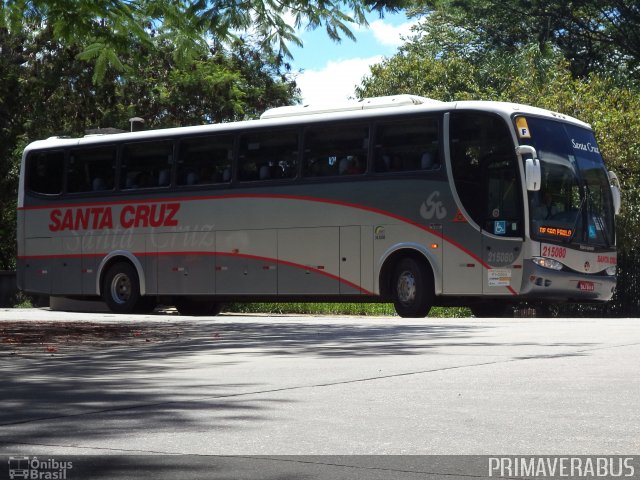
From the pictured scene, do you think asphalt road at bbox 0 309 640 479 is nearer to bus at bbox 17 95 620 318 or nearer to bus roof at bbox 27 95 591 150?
bus at bbox 17 95 620 318

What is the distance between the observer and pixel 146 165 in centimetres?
2664

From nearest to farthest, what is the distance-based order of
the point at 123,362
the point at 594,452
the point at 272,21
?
1. the point at 594,452
2. the point at 123,362
3. the point at 272,21

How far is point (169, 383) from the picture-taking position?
9.66 meters

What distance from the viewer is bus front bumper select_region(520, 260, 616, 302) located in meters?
21.6

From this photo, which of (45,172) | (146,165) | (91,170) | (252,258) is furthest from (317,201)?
(45,172)

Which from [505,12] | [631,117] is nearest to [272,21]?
[631,117]

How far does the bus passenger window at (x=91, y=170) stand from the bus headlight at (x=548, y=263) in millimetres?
9969

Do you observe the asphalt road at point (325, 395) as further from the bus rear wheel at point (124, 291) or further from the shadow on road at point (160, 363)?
the bus rear wheel at point (124, 291)

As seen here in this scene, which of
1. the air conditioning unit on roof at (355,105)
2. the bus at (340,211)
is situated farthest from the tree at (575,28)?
the air conditioning unit on roof at (355,105)

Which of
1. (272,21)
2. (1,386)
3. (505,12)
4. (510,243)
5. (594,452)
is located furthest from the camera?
(505,12)

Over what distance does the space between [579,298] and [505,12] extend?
1294 inches

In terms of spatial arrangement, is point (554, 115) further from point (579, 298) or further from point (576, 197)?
point (579, 298)

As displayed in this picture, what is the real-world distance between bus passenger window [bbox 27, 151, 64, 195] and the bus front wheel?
2347 millimetres
